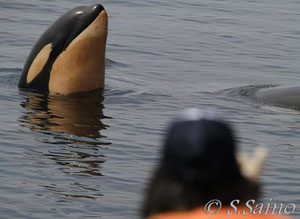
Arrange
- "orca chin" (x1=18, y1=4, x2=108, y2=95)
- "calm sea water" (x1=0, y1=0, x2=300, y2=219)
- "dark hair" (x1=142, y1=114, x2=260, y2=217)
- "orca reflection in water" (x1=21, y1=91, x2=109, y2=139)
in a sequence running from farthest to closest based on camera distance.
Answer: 1. "orca chin" (x1=18, y1=4, x2=108, y2=95)
2. "orca reflection in water" (x1=21, y1=91, x2=109, y2=139)
3. "calm sea water" (x1=0, y1=0, x2=300, y2=219)
4. "dark hair" (x1=142, y1=114, x2=260, y2=217)

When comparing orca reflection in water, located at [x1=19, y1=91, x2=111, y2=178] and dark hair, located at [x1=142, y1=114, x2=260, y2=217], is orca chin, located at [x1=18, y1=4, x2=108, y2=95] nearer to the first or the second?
orca reflection in water, located at [x1=19, y1=91, x2=111, y2=178]

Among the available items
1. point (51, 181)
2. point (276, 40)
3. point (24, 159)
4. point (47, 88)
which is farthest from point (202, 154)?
point (276, 40)

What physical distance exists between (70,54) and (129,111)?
1.27 metres

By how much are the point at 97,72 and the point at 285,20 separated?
13347mm

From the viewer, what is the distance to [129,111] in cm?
1209

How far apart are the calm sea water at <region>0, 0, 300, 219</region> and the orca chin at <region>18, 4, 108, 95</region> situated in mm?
301

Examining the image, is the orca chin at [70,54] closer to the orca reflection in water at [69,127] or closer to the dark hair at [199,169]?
the orca reflection in water at [69,127]

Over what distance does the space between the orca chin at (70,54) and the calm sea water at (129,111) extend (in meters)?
0.30

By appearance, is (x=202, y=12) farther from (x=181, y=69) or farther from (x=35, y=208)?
(x=35, y=208)

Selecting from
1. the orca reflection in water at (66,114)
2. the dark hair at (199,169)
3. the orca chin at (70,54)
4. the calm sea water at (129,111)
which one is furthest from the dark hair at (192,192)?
the orca chin at (70,54)

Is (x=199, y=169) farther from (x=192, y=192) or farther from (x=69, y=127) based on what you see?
(x=69, y=127)

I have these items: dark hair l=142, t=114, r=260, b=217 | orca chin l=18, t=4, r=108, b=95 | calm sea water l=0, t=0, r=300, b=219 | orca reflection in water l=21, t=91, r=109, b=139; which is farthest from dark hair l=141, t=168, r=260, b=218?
orca chin l=18, t=4, r=108, b=95

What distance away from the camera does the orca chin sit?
12.4m

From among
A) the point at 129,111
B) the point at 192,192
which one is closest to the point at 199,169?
the point at 192,192
